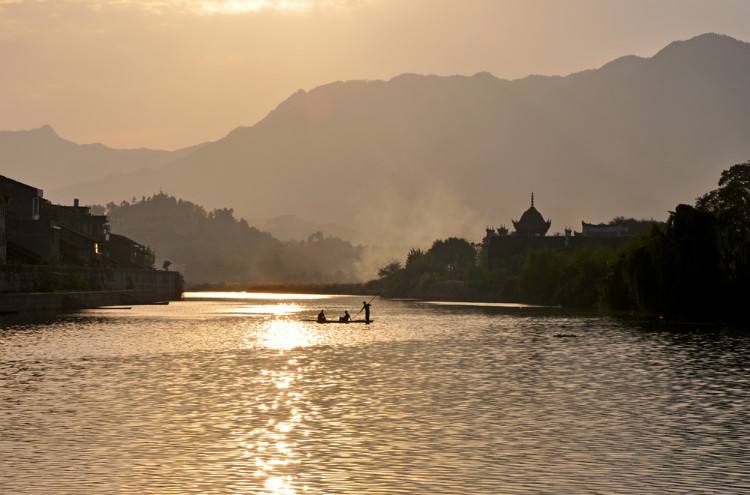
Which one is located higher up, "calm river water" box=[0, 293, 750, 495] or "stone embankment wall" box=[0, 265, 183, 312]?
"stone embankment wall" box=[0, 265, 183, 312]

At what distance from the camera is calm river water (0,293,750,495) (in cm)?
2856

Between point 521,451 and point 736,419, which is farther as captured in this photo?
point 736,419

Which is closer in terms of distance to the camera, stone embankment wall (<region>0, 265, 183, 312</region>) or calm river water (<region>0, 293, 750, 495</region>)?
calm river water (<region>0, 293, 750, 495</region>)

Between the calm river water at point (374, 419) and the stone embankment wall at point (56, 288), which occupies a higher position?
the stone embankment wall at point (56, 288)

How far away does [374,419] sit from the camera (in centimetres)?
3994

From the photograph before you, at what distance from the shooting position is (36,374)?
56.5 meters

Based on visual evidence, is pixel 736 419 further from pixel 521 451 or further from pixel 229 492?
pixel 229 492

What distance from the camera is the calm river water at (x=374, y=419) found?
28562mm

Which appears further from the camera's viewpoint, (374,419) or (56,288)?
(56,288)

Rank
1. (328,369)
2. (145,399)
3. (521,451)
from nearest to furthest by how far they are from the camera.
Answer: (521,451), (145,399), (328,369)

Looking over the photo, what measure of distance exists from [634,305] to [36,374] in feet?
299

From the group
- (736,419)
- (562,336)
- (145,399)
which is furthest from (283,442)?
(562,336)

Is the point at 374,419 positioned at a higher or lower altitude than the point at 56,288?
lower

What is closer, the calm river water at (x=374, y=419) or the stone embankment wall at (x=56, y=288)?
the calm river water at (x=374, y=419)
